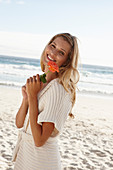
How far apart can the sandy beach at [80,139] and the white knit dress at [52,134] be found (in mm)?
974

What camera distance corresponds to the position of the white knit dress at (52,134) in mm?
1629

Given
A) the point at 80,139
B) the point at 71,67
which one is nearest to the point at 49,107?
the point at 71,67

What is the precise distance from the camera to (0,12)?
55.0m

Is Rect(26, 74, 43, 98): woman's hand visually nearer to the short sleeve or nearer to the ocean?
the short sleeve

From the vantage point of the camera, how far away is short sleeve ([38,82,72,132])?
1.61 m

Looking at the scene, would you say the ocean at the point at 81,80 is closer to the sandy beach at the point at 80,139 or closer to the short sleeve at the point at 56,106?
the sandy beach at the point at 80,139

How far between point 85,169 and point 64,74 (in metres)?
3.09

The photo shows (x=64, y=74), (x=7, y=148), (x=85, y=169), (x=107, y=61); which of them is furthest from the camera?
(x=107, y=61)

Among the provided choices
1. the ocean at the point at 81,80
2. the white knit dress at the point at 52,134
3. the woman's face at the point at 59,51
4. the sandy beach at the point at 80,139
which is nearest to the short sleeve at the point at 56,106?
the white knit dress at the point at 52,134

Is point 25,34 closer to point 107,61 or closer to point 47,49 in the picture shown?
point 107,61

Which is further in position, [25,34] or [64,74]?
[25,34]

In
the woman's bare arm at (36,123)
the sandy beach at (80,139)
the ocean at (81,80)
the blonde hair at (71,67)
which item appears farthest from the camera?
the ocean at (81,80)

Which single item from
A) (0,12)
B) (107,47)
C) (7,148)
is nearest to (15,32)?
(0,12)

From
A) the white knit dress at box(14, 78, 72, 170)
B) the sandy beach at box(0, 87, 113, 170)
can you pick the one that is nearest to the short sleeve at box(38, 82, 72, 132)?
the white knit dress at box(14, 78, 72, 170)
